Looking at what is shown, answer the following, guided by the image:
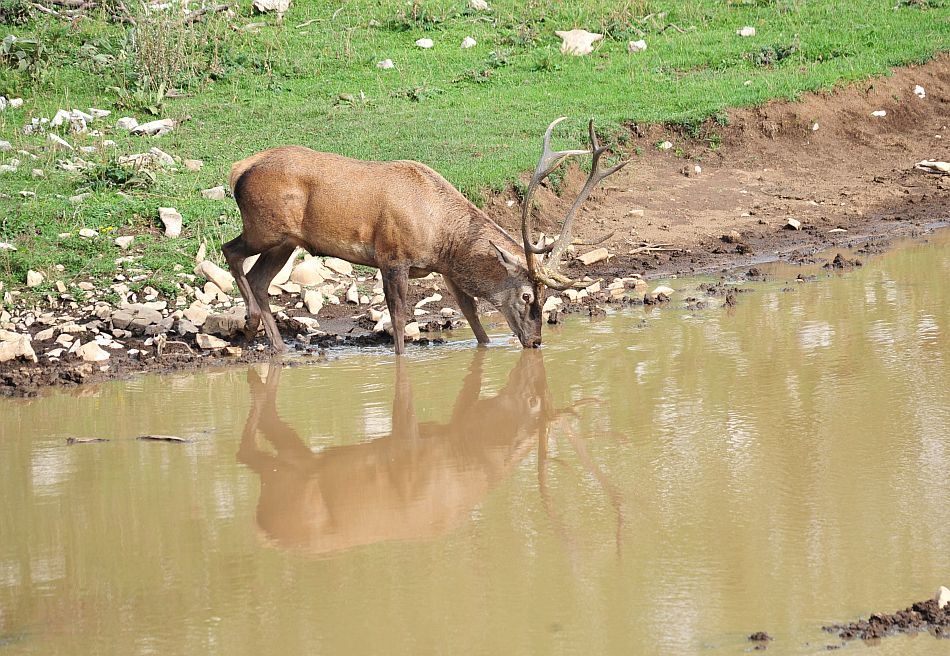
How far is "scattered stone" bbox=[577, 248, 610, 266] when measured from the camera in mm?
11516

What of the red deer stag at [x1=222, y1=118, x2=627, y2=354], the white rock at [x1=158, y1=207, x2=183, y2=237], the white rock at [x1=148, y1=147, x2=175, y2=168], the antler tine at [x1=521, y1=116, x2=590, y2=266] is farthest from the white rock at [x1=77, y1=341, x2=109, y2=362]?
the white rock at [x1=148, y1=147, x2=175, y2=168]

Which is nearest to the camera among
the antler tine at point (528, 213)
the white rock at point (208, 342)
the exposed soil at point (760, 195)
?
the antler tine at point (528, 213)

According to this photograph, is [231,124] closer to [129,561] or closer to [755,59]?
[755,59]

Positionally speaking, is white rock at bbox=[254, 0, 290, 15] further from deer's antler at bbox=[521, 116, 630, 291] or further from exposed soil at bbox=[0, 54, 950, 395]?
deer's antler at bbox=[521, 116, 630, 291]

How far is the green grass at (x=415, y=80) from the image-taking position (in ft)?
40.6

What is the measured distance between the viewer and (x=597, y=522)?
213 inches

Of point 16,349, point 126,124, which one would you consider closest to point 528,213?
point 16,349

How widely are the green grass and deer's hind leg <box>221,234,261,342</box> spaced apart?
137cm

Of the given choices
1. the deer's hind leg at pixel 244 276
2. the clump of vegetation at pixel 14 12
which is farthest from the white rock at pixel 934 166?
the clump of vegetation at pixel 14 12

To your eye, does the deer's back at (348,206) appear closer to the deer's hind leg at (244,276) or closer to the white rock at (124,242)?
the deer's hind leg at (244,276)

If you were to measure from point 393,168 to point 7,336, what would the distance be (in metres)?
3.05

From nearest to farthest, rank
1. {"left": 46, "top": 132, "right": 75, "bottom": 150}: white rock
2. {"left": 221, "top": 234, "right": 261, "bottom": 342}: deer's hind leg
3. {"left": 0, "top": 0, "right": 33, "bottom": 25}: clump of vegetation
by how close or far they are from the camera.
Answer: {"left": 221, "top": 234, "right": 261, "bottom": 342}: deer's hind leg
{"left": 46, "top": 132, "right": 75, "bottom": 150}: white rock
{"left": 0, "top": 0, "right": 33, "bottom": 25}: clump of vegetation

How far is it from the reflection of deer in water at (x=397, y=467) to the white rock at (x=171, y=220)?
3342mm

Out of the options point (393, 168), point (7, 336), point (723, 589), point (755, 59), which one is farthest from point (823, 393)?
point (755, 59)
